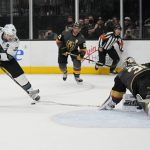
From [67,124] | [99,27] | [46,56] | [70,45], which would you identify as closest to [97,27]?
[99,27]

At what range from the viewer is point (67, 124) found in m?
4.75

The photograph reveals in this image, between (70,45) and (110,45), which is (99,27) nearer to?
(110,45)

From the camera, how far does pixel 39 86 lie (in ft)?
26.7

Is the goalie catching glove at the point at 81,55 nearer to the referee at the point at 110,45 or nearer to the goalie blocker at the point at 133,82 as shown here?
the referee at the point at 110,45

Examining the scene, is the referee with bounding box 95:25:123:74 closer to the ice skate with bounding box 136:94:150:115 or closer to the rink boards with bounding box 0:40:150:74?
the rink boards with bounding box 0:40:150:74

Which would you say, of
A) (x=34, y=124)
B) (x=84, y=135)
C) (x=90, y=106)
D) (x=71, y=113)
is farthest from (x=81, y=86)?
(x=84, y=135)

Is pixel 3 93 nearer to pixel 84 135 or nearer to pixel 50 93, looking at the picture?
pixel 50 93

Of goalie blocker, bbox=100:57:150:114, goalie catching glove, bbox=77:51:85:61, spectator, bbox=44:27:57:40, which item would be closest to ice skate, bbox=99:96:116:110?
goalie blocker, bbox=100:57:150:114

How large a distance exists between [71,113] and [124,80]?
2.21ft

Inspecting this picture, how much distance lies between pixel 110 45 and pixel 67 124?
5520 mm

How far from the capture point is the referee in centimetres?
1004

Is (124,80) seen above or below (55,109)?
above

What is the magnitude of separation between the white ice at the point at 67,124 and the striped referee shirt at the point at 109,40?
2835 mm

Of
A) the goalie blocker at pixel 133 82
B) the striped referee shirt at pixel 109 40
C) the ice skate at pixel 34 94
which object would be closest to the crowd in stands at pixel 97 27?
the striped referee shirt at pixel 109 40
